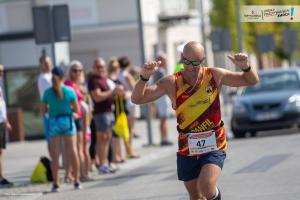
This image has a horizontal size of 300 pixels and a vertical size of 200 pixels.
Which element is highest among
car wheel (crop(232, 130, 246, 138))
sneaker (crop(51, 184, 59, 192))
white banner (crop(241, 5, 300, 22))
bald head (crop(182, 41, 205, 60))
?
white banner (crop(241, 5, 300, 22))

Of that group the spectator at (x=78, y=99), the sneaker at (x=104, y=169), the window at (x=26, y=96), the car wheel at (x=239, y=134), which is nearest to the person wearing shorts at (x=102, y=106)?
the sneaker at (x=104, y=169)

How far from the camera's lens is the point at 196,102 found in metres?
9.52

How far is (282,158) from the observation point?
1780 centimetres

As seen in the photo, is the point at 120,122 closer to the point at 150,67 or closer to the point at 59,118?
the point at 59,118

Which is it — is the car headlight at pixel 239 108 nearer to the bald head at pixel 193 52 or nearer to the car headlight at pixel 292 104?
the car headlight at pixel 292 104

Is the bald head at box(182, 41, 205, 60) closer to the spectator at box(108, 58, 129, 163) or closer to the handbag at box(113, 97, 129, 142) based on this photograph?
the handbag at box(113, 97, 129, 142)

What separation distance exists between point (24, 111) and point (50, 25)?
448 inches

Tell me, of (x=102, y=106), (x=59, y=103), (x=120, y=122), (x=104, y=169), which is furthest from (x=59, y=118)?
(x=120, y=122)

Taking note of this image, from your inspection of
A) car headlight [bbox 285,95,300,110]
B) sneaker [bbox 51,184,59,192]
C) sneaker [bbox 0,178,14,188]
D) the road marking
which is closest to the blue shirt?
sneaker [bbox 51,184,59,192]

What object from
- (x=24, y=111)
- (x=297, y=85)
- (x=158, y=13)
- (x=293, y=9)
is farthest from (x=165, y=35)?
(x=293, y=9)

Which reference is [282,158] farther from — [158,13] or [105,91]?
[158,13]

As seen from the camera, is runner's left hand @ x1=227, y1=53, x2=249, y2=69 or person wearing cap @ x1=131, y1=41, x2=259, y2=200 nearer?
runner's left hand @ x1=227, y1=53, x2=249, y2=69

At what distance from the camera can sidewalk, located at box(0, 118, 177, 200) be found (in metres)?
15.5

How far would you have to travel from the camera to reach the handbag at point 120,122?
18.9 m
